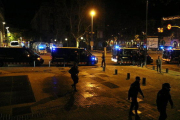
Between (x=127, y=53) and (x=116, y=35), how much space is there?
40.6 meters

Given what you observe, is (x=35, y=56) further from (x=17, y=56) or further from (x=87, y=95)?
(x=87, y=95)

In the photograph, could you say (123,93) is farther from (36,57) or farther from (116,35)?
(116,35)

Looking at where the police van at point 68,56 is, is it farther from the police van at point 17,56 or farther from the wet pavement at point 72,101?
the wet pavement at point 72,101

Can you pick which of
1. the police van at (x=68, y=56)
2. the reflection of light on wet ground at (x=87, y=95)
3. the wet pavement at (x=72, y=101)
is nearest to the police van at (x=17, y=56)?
the police van at (x=68, y=56)

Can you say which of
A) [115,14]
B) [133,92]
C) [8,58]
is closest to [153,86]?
[133,92]

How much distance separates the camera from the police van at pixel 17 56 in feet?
58.6

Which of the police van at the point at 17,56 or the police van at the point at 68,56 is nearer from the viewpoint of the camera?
the police van at the point at 17,56

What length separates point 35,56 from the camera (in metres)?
18.7

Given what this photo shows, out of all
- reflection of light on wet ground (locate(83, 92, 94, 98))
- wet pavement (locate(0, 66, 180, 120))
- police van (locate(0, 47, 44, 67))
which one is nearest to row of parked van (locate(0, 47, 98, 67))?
police van (locate(0, 47, 44, 67))

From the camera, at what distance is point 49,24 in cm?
6681

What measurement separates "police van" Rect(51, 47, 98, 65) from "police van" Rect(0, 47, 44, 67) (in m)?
1.86

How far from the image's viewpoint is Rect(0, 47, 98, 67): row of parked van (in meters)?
18.0

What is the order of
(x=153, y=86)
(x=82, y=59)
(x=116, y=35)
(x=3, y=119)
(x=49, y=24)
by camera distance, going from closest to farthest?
(x=3, y=119), (x=153, y=86), (x=82, y=59), (x=116, y=35), (x=49, y=24)

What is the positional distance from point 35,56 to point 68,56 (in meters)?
3.39
